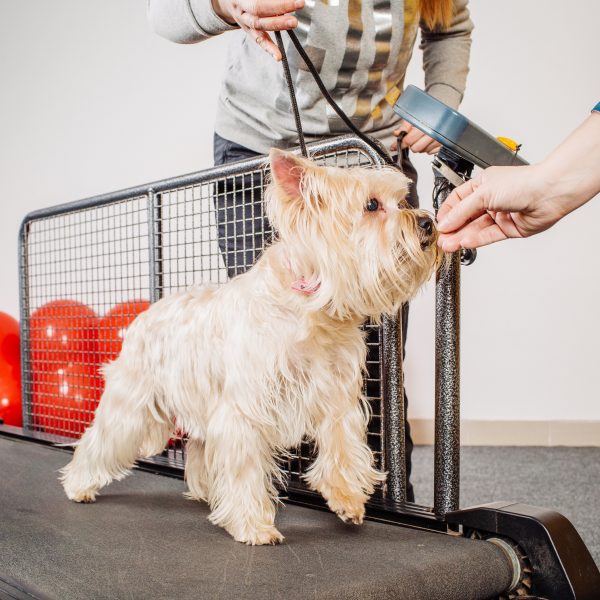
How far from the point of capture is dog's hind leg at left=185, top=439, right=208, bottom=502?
1613 mm

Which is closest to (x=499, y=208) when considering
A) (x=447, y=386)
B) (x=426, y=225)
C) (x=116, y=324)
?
(x=426, y=225)

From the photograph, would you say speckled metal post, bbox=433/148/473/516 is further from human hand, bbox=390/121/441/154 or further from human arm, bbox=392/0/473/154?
human arm, bbox=392/0/473/154

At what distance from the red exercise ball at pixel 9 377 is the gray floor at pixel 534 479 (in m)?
1.76

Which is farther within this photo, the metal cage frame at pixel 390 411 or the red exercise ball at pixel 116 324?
the red exercise ball at pixel 116 324

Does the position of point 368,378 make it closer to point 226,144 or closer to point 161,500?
point 161,500

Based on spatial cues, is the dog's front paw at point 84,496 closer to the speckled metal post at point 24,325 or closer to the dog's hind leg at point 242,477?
the dog's hind leg at point 242,477

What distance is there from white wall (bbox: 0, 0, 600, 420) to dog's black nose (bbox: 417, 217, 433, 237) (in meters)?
2.29

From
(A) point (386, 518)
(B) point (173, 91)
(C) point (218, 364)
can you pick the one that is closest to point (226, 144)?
(C) point (218, 364)

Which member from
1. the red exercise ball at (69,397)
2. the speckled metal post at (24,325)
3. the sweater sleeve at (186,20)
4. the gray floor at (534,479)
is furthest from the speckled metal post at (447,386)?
the speckled metal post at (24,325)

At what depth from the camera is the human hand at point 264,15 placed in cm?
119

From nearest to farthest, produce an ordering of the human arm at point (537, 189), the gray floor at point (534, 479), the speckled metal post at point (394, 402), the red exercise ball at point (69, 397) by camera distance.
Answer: the human arm at point (537, 189), the speckled metal post at point (394, 402), the gray floor at point (534, 479), the red exercise ball at point (69, 397)

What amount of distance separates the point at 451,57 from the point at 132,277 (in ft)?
3.76

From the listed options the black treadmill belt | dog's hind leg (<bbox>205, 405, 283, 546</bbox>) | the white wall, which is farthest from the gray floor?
dog's hind leg (<bbox>205, 405, 283, 546</bbox>)

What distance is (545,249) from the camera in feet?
11.1
